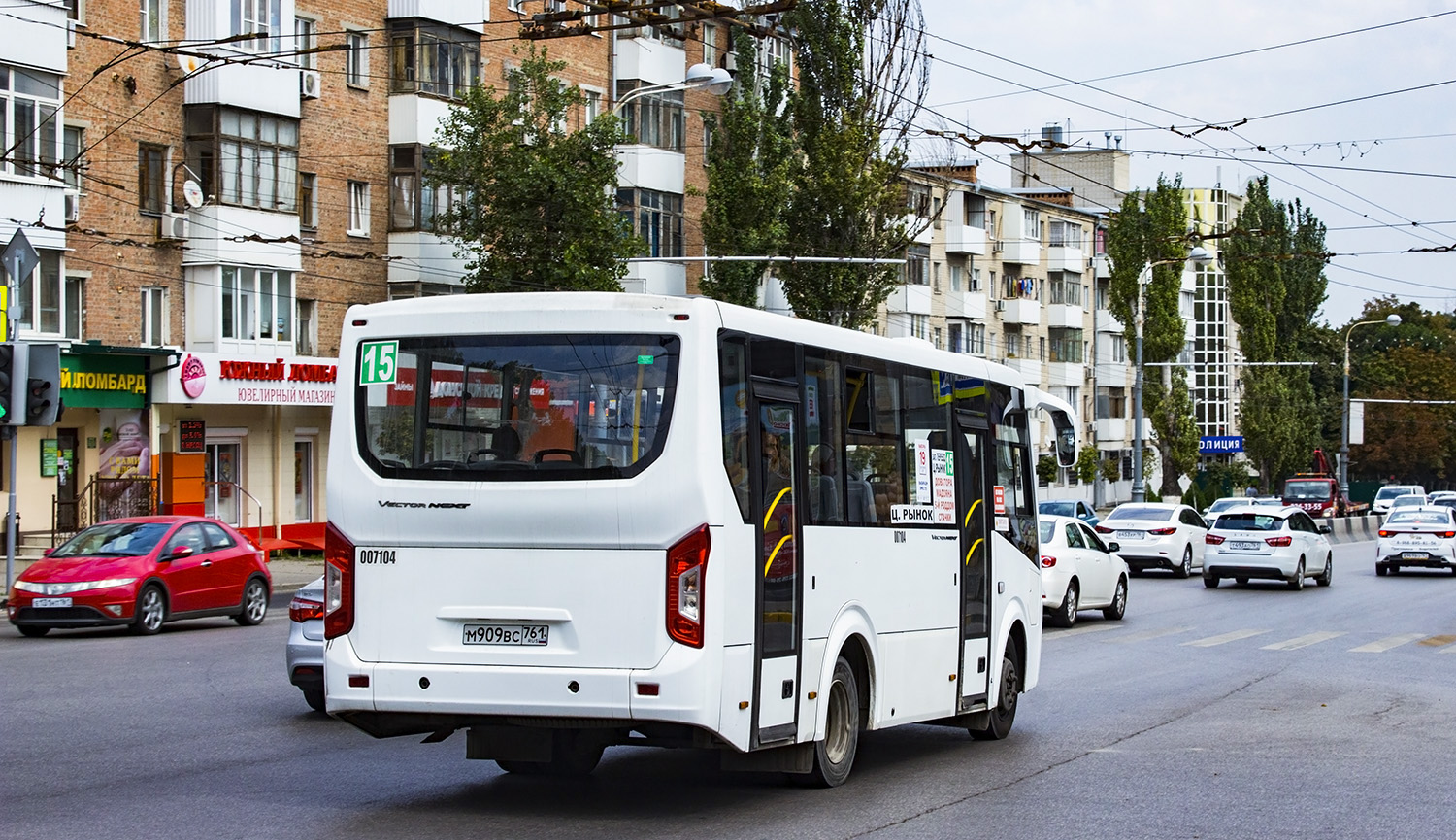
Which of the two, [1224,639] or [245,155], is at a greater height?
[245,155]

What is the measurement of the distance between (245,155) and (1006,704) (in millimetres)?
29087

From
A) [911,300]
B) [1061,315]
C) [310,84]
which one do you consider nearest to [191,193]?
[310,84]

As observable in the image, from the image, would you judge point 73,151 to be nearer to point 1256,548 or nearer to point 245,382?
point 245,382

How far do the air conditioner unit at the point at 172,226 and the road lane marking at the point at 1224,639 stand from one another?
22.9 meters

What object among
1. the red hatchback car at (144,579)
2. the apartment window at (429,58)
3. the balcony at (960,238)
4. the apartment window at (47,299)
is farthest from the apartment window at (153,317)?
the balcony at (960,238)

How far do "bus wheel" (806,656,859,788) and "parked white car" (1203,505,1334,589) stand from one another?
25205mm

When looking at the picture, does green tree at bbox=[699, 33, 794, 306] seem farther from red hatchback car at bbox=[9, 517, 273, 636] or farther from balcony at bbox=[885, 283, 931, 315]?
balcony at bbox=[885, 283, 931, 315]

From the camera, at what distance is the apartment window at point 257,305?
38.9 meters

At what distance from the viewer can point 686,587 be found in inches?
359

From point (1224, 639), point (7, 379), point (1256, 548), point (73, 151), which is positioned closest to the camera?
point (1224, 639)

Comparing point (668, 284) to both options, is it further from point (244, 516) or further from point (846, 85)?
point (244, 516)

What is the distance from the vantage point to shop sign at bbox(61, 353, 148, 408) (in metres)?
35.7

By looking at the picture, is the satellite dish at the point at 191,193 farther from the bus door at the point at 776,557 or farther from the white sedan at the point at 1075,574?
the bus door at the point at 776,557

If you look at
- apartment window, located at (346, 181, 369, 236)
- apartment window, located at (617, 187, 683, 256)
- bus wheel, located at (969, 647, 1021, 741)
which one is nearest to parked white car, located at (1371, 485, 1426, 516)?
apartment window, located at (617, 187, 683, 256)
